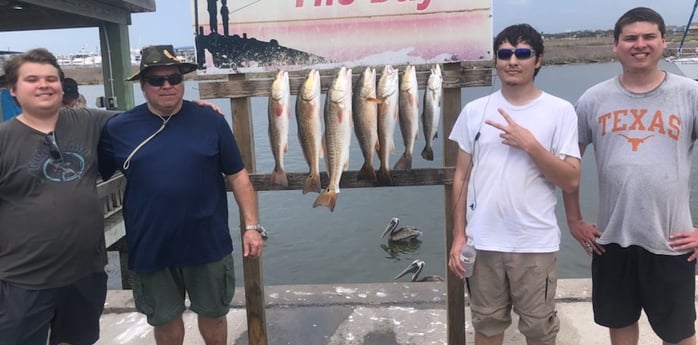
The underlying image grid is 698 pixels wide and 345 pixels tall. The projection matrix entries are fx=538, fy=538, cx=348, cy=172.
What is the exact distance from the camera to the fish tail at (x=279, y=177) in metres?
3.06

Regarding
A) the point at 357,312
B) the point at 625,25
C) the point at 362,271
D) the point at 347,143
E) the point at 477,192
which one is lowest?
the point at 362,271

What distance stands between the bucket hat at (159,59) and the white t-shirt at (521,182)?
1517 millimetres

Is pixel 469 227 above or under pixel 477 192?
under

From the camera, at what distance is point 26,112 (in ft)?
8.23

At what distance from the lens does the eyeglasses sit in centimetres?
246

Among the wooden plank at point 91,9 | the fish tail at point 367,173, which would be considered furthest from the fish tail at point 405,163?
the wooden plank at point 91,9

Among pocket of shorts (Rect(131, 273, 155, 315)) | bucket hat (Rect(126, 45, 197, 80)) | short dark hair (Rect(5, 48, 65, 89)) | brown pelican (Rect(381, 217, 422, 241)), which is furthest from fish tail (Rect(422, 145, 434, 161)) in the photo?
brown pelican (Rect(381, 217, 422, 241))

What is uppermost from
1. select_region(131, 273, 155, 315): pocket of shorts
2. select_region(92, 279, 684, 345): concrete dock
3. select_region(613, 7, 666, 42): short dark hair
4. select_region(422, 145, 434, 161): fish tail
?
select_region(613, 7, 666, 42): short dark hair

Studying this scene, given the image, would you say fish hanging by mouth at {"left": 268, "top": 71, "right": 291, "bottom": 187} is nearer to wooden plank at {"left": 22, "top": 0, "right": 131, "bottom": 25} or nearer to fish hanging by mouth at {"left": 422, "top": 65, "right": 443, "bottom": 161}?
fish hanging by mouth at {"left": 422, "top": 65, "right": 443, "bottom": 161}

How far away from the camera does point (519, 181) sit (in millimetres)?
2447

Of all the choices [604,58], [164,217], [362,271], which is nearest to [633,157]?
[164,217]

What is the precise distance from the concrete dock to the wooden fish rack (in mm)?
551

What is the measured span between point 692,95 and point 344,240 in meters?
9.24

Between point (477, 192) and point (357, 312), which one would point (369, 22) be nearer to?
point (477, 192)
